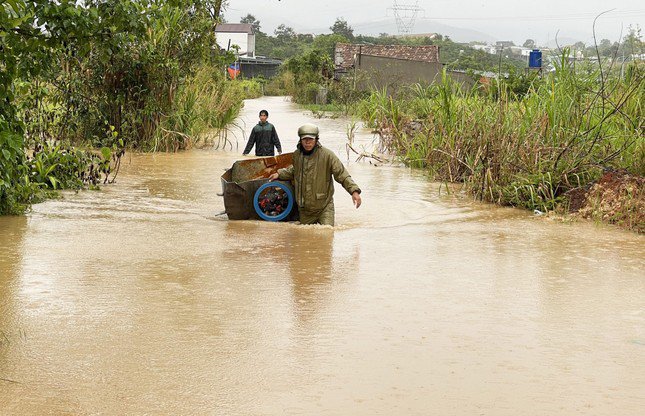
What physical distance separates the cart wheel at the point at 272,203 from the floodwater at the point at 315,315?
13cm

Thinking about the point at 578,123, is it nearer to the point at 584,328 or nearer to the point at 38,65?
the point at 584,328

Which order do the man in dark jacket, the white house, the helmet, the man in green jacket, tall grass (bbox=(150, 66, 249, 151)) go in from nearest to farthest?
1. the helmet
2. the man in green jacket
3. the man in dark jacket
4. tall grass (bbox=(150, 66, 249, 151))
5. the white house

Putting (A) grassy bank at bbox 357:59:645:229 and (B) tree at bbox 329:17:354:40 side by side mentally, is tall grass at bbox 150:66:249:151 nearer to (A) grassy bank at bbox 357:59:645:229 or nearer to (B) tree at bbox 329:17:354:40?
(A) grassy bank at bbox 357:59:645:229

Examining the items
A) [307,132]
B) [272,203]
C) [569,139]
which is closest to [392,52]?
[569,139]

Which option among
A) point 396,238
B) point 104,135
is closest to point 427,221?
point 396,238

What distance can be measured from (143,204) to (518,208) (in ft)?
15.8

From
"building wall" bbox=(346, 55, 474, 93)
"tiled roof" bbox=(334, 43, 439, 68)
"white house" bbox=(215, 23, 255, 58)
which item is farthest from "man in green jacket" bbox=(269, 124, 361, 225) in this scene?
"white house" bbox=(215, 23, 255, 58)

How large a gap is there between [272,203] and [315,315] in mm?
3734

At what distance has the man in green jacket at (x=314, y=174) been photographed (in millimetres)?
9289

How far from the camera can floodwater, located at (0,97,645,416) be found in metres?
4.81

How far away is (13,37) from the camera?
6.91 m

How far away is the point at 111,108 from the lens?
56.4 feet

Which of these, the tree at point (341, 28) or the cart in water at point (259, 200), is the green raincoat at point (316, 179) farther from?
the tree at point (341, 28)

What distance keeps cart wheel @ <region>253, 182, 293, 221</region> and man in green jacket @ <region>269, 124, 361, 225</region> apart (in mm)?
268
